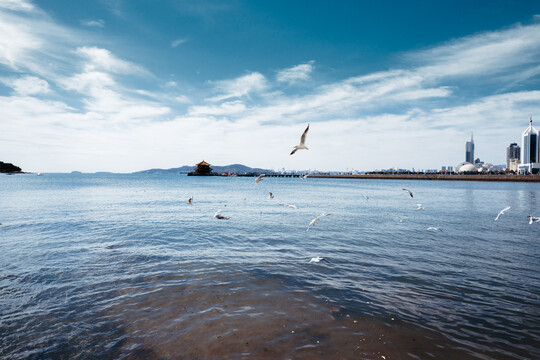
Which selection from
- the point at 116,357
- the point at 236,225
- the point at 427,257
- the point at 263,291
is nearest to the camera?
the point at 116,357

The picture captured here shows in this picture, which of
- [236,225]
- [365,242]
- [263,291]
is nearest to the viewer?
[263,291]

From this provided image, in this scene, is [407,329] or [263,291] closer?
[407,329]

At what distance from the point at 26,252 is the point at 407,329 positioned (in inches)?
622

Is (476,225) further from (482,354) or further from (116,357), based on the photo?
(116,357)

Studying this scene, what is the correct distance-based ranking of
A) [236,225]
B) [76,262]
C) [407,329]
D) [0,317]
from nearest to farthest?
[407,329] → [0,317] → [76,262] → [236,225]

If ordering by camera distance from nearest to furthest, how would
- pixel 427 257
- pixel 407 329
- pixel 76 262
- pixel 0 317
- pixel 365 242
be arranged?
pixel 407 329
pixel 0 317
pixel 76 262
pixel 427 257
pixel 365 242

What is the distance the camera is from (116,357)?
5340mm

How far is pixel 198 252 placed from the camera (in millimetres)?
12773

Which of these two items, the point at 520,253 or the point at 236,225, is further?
the point at 236,225

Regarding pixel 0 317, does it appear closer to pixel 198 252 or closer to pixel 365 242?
pixel 198 252

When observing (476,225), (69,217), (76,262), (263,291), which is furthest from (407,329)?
(69,217)

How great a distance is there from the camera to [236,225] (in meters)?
20.0

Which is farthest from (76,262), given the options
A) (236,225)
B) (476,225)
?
(476,225)

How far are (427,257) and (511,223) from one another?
582 inches
